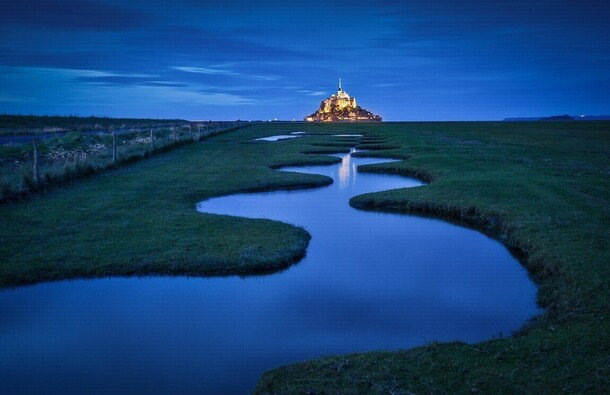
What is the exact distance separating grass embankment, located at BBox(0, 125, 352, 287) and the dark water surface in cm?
63

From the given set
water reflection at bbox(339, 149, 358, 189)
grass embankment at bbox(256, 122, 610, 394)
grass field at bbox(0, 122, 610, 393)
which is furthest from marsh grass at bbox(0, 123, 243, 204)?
grass embankment at bbox(256, 122, 610, 394)

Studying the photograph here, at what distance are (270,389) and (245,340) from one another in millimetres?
2511

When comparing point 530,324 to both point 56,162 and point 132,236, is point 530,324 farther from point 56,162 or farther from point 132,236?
point 56,162

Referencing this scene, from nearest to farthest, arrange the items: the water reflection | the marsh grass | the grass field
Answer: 1. the grass field
2. the marsh grass
3. the water reflection

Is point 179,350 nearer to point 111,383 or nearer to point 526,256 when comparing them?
point 111,383

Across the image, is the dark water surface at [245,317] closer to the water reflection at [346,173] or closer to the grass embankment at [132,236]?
the grass embankment at [132,236]

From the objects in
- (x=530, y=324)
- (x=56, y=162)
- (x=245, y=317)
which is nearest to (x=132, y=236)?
(x=245, y=317)

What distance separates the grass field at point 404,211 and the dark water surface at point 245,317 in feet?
2.66

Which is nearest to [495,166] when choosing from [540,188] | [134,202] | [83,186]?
[540,188]

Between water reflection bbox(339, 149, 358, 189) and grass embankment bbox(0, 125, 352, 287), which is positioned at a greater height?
water reflection bbox(339, 149, 358, 189)

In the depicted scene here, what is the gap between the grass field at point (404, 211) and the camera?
755 cm

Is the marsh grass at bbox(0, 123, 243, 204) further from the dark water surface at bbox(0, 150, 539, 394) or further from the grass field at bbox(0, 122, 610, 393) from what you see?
the dark water surface at bbox(0, 150, 539, 394)

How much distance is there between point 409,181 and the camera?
99.1 ft

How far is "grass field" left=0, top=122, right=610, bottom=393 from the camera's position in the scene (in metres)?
7.55
